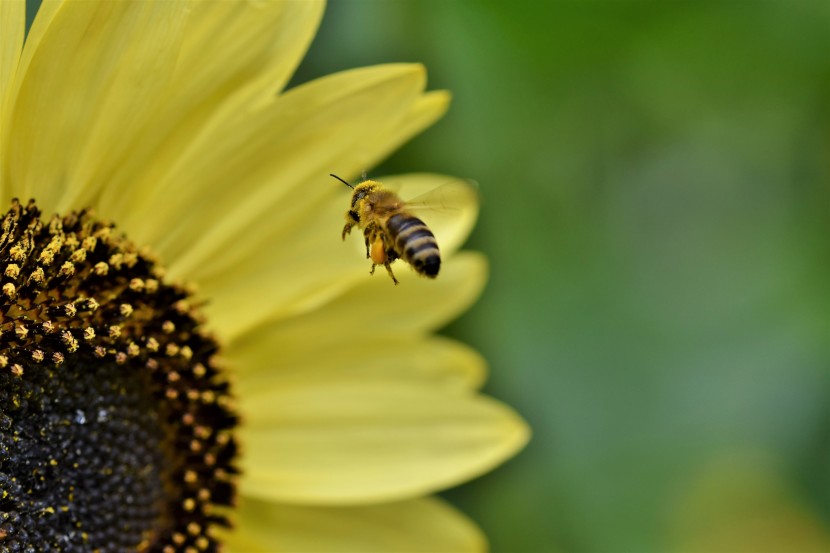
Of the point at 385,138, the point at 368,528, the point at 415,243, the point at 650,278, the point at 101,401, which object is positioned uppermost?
the point at 650,278

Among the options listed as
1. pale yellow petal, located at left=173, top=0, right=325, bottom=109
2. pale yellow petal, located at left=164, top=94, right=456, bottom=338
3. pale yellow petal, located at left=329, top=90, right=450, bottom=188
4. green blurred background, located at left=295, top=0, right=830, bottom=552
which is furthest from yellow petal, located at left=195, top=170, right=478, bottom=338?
green blurred background, located at left=295, top=0, right=830, bottom=552

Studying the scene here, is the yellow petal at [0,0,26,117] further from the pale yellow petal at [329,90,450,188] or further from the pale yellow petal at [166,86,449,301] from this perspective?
the pale yellow petal at [329,90,450,188]

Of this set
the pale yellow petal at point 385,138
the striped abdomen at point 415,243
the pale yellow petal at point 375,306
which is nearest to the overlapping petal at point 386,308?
the pale yellow petal at point 375,306

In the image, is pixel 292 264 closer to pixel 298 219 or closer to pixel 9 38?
pixel 298 219

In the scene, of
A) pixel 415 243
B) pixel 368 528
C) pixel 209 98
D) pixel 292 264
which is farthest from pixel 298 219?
pixel 368 528

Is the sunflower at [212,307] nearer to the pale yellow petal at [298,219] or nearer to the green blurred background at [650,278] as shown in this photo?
the pale yellow petal at [298,219]

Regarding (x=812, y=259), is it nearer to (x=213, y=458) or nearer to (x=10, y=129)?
(x=213, y=458)

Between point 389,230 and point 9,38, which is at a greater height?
point 389,230

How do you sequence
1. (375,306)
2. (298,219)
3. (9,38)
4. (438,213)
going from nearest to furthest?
1. (9,38)
2. (438,213)
3. (298,219)
4. (375,306)
